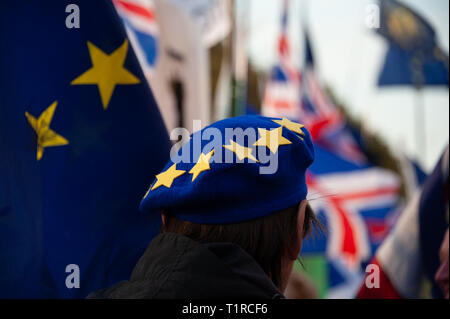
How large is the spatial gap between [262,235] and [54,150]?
850 millimetres

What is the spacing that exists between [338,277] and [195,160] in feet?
15.0

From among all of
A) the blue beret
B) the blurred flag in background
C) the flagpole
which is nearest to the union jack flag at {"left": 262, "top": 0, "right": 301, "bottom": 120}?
the flagpole

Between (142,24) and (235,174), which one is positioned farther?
(142,24)

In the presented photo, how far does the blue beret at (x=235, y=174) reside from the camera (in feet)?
3.40

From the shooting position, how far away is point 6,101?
161cm

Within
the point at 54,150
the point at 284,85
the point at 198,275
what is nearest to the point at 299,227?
the point at 198,275

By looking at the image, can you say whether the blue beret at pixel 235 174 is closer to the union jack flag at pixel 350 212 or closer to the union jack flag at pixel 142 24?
the union jack flag at pixel 142 24

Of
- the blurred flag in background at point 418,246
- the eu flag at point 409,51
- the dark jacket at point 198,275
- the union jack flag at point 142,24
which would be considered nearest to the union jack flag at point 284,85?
the eu flag at point 409,51

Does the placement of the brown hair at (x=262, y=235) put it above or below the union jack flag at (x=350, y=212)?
above

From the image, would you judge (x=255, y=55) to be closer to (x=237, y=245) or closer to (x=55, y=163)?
(x=55, y=163)

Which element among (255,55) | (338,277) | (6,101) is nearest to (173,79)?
(6,101)

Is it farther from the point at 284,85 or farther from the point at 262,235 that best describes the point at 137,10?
the point at 262,235

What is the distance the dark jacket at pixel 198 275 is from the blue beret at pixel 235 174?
0.08m

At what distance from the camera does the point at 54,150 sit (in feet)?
5.27
